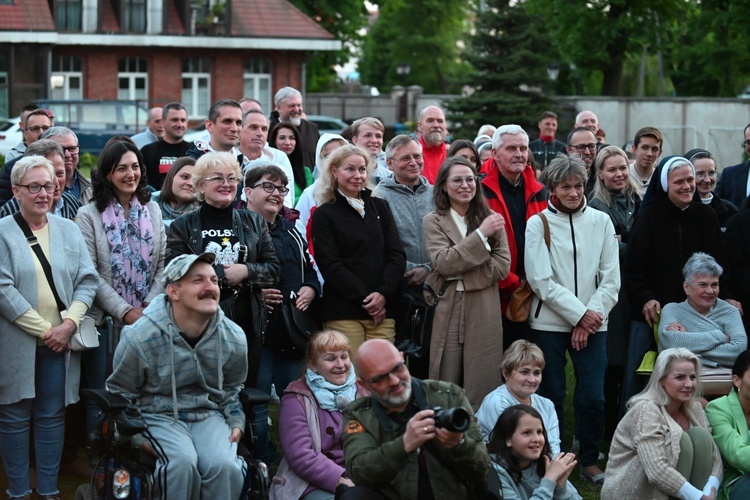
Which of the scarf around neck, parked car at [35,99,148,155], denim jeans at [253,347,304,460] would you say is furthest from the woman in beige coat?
parked car at [35,99,148,155]

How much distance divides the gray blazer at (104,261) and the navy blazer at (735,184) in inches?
194

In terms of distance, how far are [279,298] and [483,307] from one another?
1301 millimetres

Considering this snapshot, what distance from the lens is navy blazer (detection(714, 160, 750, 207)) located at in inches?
368

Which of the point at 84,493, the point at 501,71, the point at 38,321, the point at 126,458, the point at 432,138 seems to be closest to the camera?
the point at 126,458

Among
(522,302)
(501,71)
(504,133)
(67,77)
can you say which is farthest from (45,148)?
(67,77)

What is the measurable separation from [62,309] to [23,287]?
26 cm

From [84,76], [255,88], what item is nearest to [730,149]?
[255,88]

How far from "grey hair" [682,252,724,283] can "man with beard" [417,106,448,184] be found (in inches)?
98.1

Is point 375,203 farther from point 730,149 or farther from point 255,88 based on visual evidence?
point 255,88

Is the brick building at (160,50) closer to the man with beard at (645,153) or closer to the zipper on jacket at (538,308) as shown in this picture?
the man with beard at (645,153)

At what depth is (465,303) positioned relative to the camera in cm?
698

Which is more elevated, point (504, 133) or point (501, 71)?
point (501, 71)

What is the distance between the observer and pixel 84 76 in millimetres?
39375

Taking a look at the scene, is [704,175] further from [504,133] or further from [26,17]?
[26,17]
